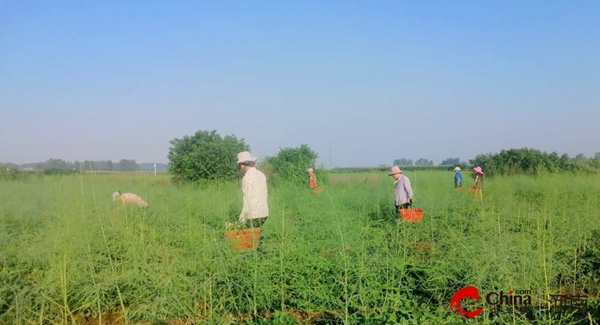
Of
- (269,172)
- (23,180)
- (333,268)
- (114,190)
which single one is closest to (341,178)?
(269,172)

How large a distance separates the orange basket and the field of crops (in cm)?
8

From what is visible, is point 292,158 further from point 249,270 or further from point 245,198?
point 249,270

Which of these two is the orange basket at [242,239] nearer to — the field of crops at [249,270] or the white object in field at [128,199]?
the field of crops at [249,270]

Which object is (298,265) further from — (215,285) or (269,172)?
(269,172)

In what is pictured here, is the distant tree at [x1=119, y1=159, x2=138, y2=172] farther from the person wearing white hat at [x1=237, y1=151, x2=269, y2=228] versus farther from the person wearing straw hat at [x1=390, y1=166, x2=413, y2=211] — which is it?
the person wearing straw hat at [x1=390, y1=166, x2=413, y2=211]

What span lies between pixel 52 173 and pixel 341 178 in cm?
723

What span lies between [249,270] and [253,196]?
47.9 inches

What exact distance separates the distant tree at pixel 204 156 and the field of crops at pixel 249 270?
714 centimetres

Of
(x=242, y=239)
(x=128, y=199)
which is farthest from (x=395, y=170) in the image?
(x=128, y=199)

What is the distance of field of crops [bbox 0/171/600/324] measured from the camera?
11.0 ft

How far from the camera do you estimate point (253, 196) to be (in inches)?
190

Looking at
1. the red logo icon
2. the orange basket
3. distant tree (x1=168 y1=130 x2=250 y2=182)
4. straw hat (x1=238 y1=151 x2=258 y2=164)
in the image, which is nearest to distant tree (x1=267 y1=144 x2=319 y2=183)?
distant tree (x1=168 y1=130 x2=250 y2=182)

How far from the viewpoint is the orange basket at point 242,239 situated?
405cm

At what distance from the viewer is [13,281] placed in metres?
3.83
